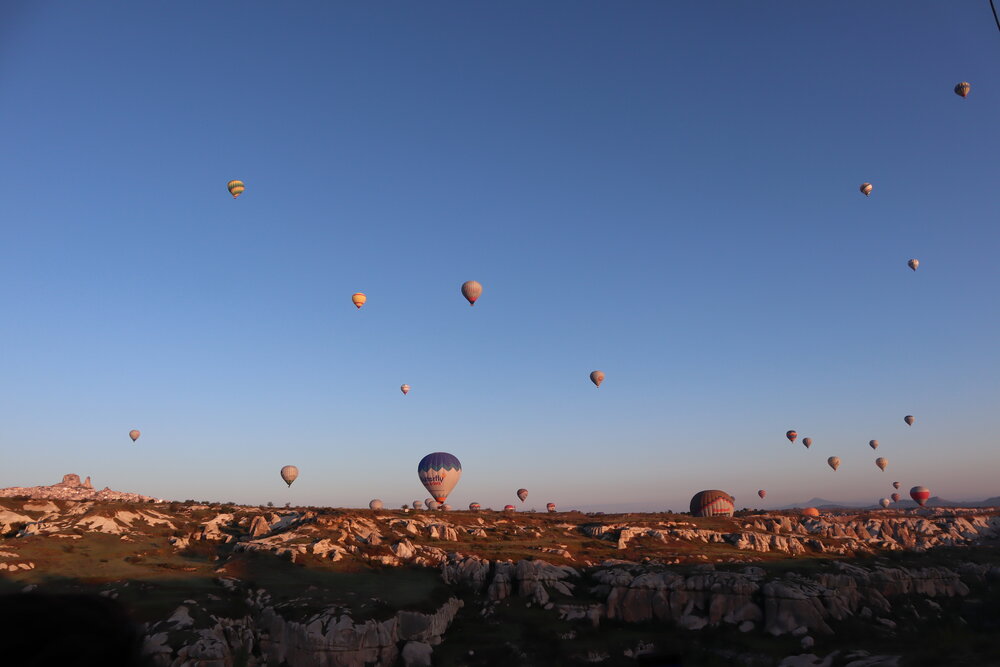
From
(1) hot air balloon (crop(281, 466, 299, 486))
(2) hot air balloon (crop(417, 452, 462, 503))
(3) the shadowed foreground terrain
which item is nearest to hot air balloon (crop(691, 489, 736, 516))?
(3) the shadowed foreground terrain

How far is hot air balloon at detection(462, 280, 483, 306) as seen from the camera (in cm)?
8794

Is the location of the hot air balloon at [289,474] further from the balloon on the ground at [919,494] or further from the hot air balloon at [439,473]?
the balloon on the ground at [919,494]

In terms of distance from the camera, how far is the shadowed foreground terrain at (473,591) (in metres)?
39.9

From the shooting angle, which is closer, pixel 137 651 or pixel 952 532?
pixel 137 651

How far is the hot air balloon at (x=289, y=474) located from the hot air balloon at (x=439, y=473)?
67.1ft

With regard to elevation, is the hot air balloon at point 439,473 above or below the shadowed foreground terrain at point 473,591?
above

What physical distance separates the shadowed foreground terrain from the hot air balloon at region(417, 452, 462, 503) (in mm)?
19880

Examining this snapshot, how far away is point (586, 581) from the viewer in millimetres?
54844

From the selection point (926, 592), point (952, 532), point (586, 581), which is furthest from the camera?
point (952, 532)

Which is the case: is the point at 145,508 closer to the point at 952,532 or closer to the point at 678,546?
the point at 678,546

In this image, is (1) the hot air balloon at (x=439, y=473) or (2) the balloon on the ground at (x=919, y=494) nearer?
(1) the hot air balloon at (x=439, y=473)

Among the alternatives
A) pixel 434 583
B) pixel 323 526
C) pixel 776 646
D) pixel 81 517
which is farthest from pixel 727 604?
pixel 81 517

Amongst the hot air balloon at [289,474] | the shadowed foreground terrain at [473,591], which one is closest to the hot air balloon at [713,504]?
the shadowed foreground terrain at [473,591]

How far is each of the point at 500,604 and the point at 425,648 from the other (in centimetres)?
945
